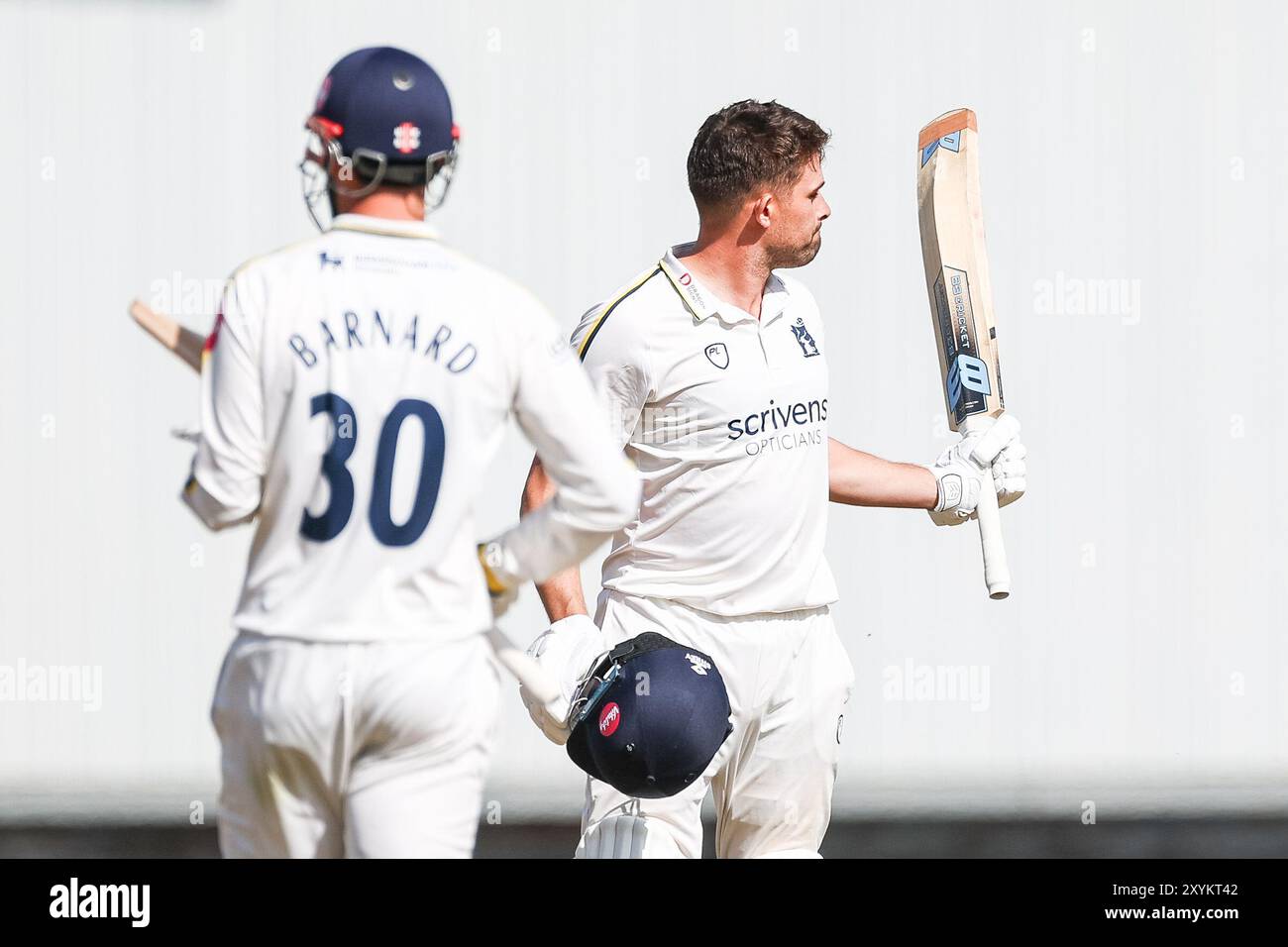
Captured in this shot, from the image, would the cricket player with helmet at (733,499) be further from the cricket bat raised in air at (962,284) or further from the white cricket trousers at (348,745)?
the white cricket trousers at (348,745)

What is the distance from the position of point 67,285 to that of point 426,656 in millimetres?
3003

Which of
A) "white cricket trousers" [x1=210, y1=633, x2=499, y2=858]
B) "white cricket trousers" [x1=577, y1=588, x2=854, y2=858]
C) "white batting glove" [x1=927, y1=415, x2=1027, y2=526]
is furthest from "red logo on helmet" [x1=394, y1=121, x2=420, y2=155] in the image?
"white batting glove" [x1=927, y1=415, x2=1027, y2=526]

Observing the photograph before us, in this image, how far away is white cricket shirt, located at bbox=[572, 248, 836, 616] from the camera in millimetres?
3029

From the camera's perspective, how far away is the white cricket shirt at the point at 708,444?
9.94ft

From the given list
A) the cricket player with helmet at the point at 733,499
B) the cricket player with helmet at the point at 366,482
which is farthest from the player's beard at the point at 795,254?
the cricket player with helmet at the point at 366,482

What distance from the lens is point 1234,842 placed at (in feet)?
16.7

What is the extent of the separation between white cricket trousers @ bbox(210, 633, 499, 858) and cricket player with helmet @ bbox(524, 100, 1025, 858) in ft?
2.87

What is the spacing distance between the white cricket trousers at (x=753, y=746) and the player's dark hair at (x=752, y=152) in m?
0.83

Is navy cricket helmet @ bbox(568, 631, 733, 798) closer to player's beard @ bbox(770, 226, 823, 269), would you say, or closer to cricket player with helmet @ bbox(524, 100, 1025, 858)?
cricket player with helmet @ bbox(524, 100, 1025, 858)

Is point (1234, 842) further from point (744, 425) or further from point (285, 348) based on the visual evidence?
point (285, 348)

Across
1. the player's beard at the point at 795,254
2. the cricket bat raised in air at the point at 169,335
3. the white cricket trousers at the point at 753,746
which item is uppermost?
the player's beard at the point at 795,254

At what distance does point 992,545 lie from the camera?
11.1ft
